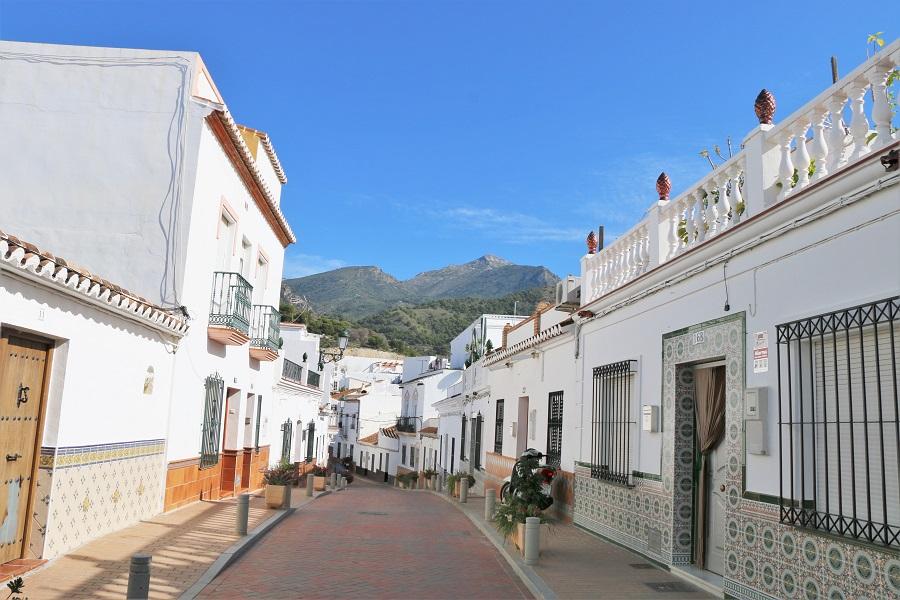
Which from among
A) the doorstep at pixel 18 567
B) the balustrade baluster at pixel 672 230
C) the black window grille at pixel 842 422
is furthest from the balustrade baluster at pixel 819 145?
the doorstep at pixel 18 567

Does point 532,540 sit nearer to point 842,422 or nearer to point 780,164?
point 842,422

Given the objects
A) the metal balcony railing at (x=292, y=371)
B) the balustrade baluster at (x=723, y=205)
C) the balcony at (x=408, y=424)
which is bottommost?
the balcony at (x=408, y=424)

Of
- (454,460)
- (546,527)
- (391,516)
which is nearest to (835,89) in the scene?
(546,527)

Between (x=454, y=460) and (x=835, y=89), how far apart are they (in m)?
24.6

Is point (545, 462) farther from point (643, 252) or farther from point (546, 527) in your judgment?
point (643, 252)

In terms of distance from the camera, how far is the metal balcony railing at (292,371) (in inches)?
932

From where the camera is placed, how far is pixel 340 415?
6234 centimetres

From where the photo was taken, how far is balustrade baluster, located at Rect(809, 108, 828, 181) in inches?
242

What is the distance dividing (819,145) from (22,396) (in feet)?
26.5

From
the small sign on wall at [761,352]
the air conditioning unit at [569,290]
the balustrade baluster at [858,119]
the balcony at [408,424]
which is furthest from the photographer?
the balcony at [408,424]

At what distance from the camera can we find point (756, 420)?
268 inches

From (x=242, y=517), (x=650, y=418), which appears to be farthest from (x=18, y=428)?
(x=650, y=418)

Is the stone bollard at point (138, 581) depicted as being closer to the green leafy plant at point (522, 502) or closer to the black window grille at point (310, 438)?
the green leafy plant at point (522, 502)

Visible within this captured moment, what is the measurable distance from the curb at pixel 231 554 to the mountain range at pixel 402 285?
111 m
